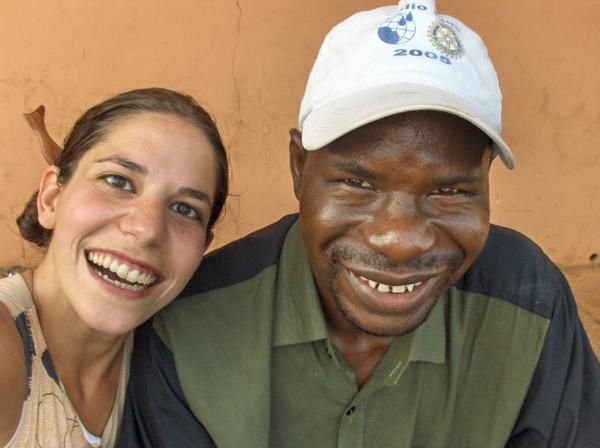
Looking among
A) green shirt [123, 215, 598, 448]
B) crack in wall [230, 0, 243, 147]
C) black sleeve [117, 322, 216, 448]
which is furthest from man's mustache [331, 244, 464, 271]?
crack in wall [230, 0, 243, 147]

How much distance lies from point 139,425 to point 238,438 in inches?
8.5

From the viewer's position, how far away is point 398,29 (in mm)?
Result: 1431

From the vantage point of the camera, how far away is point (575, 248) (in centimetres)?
383

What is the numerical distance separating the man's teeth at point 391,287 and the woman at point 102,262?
1.32 feet

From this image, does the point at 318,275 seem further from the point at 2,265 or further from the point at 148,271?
the point at 2,265

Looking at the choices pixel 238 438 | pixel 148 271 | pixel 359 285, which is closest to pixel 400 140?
pixel 359 285

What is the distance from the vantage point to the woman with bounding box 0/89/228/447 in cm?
153

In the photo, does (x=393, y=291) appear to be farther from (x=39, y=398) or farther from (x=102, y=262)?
(x=39, y=398)

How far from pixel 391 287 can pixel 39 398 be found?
0.75 meters

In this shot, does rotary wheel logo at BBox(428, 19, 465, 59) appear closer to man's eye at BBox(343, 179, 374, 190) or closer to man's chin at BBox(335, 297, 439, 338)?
man's eye at BBox(343, 179, 374, 190)

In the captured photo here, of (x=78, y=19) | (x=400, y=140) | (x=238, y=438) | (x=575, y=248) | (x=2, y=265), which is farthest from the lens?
(x=575, y=248)

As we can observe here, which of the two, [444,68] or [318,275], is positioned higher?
[444,68]

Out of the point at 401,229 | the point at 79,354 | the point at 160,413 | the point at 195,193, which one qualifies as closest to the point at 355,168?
the point at 401,229

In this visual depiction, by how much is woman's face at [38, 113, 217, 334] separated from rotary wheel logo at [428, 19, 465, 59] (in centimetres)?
57
